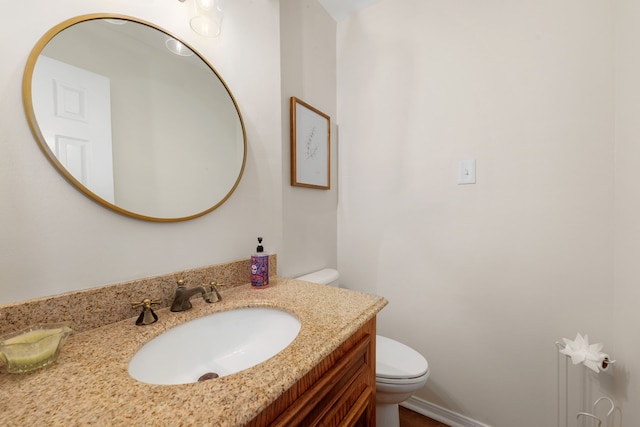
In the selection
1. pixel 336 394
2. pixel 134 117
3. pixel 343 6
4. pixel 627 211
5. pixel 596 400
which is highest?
pixel 343 6

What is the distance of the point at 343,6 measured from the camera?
158cm

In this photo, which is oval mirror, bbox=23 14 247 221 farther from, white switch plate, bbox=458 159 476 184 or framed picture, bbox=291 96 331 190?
white switch plate, bbox=458 159 476 184

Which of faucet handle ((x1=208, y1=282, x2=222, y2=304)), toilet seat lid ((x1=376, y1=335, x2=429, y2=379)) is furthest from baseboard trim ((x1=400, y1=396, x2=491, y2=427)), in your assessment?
faucet handle ((x1=208, y1=282, x2=222, y2=304))

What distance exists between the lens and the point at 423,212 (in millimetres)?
1424

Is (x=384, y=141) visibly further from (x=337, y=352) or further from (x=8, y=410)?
(x=8, y=410)

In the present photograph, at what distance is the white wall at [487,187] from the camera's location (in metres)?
1.03

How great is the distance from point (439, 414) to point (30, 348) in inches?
68.8

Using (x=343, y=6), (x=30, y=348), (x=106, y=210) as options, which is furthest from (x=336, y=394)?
(x=343, y=6)

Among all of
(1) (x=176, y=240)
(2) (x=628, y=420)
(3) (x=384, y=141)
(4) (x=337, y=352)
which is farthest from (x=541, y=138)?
(1) (x=176, y=240)

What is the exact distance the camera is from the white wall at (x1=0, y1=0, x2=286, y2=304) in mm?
551

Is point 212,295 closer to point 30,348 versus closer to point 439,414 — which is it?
point 30,348

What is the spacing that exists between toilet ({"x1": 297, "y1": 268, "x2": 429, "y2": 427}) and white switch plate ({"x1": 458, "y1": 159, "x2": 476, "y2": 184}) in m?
0.90

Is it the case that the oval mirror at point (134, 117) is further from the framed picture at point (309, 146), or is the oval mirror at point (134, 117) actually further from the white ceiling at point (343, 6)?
the white ceiling at point (343, 6)

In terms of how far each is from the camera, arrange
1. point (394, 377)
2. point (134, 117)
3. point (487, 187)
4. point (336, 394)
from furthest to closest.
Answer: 1. point (487, 187)
2. point (394, 377)
3. point (134, 117)
4. point (336, 394)
